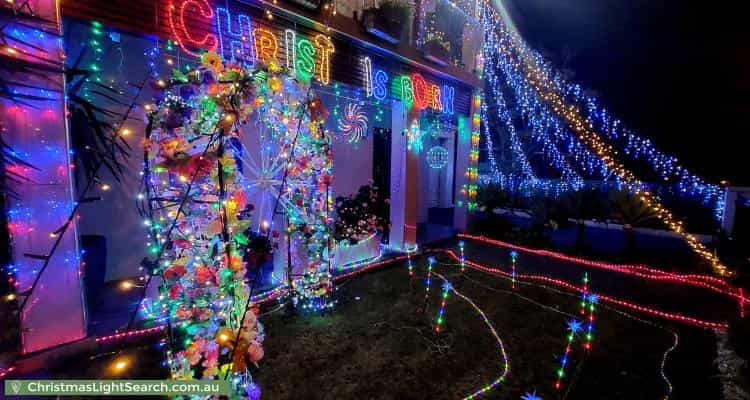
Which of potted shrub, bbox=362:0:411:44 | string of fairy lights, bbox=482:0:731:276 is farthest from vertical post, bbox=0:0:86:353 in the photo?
string of fairy lights, bbox=482:0:731:276

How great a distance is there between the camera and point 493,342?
3.49 meters

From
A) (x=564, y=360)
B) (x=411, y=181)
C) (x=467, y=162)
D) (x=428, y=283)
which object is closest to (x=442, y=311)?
(x=428, y=283)

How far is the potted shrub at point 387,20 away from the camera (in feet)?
18.4

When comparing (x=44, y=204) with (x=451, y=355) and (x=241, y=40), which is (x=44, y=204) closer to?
(x=241, y=40)

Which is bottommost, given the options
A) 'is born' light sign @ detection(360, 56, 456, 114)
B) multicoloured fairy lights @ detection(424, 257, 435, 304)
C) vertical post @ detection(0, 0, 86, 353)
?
multicoloured fairy lights @ detection(424, 257, 435, 304)

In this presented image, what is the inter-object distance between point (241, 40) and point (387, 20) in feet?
8.95

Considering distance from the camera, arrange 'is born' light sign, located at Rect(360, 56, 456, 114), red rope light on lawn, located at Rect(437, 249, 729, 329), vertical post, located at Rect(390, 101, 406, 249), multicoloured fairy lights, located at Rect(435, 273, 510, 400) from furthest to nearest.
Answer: vertical post, located at Rect(390, 101, 406, 249)
'is born' light sign, located at Rect(360, 56, 456, 114)
red rope light on lawn, located at Rect(437, 249, 729, 329)
multicoloured fairy lights, located at Rect(435, 273, 510, 400)

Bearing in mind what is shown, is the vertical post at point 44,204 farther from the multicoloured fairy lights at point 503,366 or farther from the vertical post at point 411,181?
the vertical post at point 411,181

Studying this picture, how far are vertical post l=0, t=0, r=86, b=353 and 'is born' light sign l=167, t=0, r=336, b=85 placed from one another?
3.77 ft

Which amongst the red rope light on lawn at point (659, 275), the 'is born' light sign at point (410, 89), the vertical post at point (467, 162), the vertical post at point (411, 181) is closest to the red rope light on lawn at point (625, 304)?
the red rope light on lawn at point (659, 275)

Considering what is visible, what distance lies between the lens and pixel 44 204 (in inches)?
112

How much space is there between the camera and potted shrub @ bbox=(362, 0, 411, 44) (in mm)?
5605

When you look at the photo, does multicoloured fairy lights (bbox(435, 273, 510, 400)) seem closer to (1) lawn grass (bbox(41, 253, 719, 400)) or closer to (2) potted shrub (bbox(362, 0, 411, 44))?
(1) lawn grass (bbox(41, 253, 719, 400))

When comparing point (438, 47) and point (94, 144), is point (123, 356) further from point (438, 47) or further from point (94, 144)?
point (438, 47)
